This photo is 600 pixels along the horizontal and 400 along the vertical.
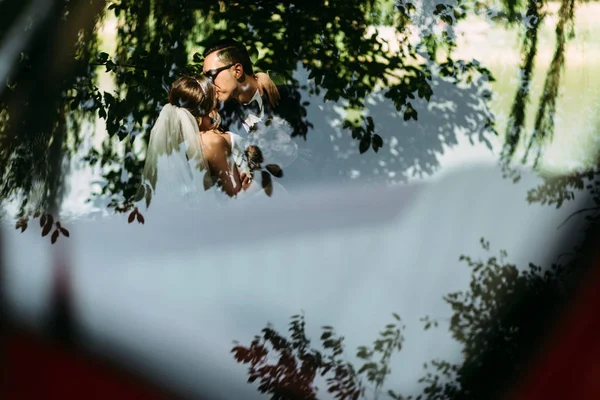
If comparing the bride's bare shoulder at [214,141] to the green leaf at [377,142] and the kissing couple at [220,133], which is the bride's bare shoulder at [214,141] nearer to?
the kissing couple at [220,133]

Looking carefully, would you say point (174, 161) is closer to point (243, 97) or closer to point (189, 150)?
point (189, 150)

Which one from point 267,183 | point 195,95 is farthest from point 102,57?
point 267,183

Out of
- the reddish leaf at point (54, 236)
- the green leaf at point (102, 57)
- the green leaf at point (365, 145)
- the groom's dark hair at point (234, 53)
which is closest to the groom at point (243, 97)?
the groom's dark hair at point (234, 53)

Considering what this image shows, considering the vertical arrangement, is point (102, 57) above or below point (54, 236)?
above

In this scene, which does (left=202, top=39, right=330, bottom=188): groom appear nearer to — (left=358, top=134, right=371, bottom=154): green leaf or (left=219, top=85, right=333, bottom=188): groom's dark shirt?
(left=219, top=85, right=333, bottom=188): groom's dark shirt

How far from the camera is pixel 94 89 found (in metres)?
1.26

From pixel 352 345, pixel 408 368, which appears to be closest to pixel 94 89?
pixel 352 345

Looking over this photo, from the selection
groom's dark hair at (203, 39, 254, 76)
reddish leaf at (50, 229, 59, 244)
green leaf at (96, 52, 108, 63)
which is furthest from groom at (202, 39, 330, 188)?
reddish leaf at (50, 229, 59, 244)

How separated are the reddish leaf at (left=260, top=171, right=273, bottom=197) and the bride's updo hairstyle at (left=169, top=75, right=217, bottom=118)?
0.19 metres

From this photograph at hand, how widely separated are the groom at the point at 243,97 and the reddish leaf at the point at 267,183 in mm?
39

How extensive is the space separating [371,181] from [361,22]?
35 centimetres

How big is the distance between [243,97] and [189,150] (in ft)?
0.56

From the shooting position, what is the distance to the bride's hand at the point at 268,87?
3.85 ft

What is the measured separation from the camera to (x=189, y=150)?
47.2 inches
